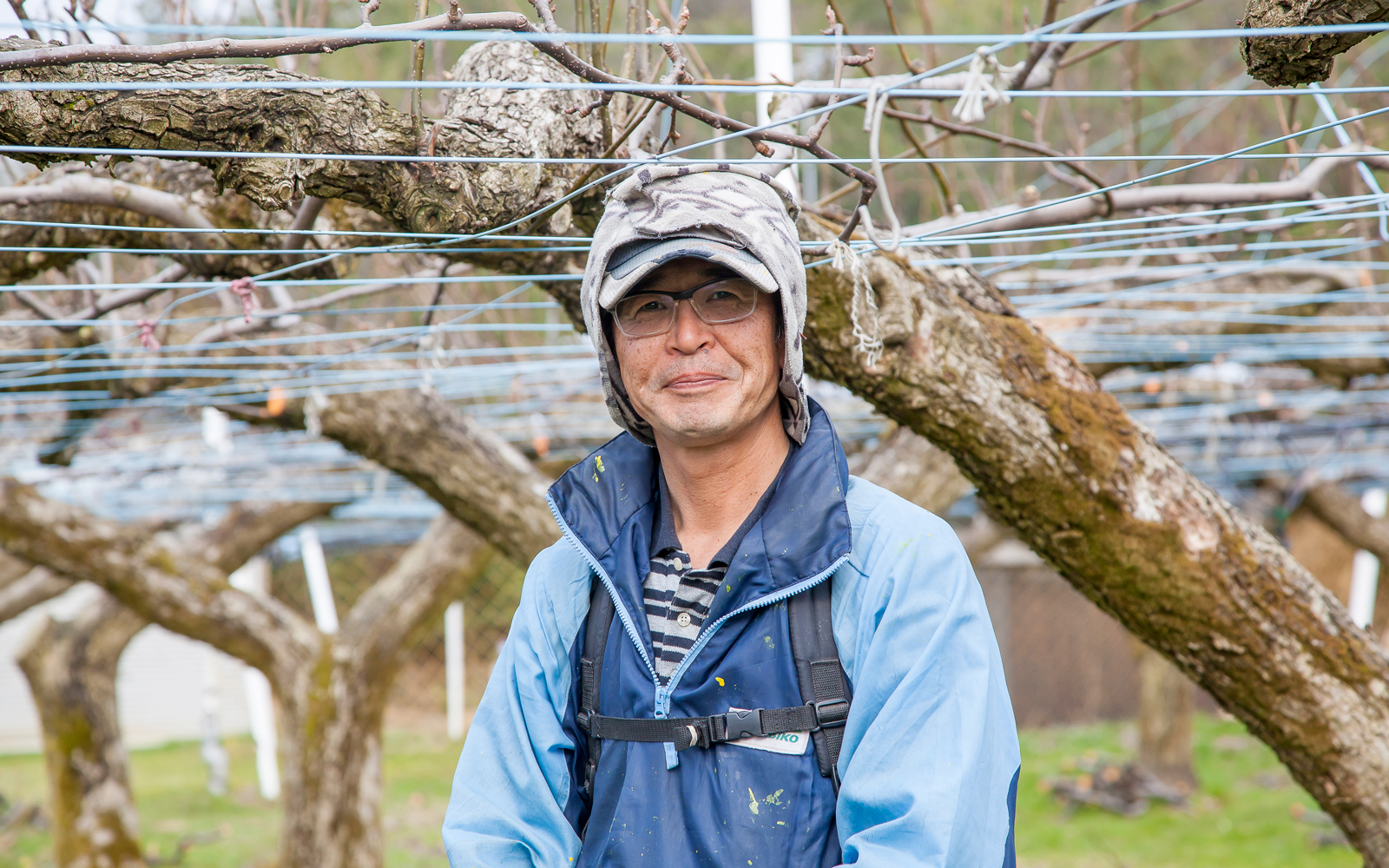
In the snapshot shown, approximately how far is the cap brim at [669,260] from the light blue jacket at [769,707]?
0.28 meters

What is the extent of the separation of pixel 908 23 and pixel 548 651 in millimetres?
7477

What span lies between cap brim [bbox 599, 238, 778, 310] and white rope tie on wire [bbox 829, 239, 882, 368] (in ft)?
0.80

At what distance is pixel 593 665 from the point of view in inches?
65.2

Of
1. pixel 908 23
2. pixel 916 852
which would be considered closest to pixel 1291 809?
pixel 908 23

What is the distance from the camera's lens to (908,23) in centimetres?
817

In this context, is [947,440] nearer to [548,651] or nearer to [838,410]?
[548,651]

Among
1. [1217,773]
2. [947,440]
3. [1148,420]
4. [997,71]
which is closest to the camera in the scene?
[997,71]

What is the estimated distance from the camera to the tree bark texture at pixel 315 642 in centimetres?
503

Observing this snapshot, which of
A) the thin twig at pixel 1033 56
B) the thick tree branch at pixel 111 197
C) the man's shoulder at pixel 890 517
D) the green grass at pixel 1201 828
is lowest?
the green grass at pixel 1201 828

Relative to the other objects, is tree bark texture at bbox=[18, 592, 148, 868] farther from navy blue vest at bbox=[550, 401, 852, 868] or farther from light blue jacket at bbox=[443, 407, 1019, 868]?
navy blue vest at bbox=[550, 401, 852, 868]

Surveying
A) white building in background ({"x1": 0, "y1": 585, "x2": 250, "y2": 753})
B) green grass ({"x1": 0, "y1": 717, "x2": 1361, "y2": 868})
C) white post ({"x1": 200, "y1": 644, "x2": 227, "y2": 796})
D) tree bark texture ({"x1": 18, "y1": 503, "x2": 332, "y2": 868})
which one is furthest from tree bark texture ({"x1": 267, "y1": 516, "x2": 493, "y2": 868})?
white building in background ({"x1": 0, "y1": 585, "x2": 250, "y2": 753})

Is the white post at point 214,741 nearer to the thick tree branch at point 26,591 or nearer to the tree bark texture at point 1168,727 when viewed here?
the thick tree branch at point 26,591

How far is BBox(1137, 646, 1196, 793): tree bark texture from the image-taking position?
834 cm

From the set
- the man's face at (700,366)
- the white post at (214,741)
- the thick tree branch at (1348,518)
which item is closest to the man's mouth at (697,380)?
the man's face at (700,366)
